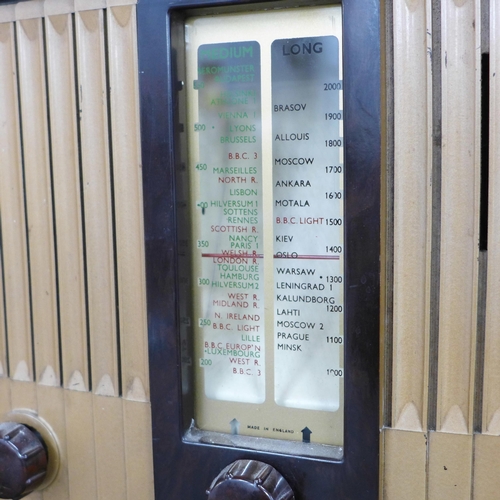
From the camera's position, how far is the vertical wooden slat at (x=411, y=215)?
654mm

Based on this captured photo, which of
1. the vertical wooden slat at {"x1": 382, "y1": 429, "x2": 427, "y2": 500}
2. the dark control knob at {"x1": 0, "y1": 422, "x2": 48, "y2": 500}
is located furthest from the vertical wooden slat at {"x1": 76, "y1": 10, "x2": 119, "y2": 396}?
the vertical wooden slat at {"x1": 382, "y1": 429, "x2": 427, "y2": 500}

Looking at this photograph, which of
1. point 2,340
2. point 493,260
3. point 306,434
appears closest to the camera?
point 493,260

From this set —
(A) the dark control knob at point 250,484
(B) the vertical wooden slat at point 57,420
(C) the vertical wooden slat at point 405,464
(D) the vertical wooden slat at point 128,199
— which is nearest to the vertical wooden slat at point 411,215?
(C) the vertical wooden slat at point 405,464

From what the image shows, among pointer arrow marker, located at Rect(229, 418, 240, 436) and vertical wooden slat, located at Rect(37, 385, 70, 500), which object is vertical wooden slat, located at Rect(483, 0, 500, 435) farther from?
vertical wooden slat, located at Rect(37, 385, 70, 500)

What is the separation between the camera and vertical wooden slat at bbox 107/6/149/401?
0.75 meters

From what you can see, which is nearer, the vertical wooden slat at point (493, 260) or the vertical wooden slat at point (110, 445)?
the vertical wooden slat at point (493, 260)

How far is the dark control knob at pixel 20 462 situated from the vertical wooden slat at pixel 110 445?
0.25 feet

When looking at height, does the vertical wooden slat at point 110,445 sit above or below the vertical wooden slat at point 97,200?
below

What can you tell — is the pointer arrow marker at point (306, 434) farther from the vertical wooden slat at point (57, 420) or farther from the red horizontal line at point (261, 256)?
the vertical wooden slat at point (57, 420)

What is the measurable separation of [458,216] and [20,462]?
605mm

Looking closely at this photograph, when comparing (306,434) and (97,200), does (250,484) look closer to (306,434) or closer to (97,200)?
(306,434)

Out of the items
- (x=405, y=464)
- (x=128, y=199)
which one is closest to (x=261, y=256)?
(x=128, y=199)

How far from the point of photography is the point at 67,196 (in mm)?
799

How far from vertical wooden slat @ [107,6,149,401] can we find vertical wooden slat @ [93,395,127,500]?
32mm
